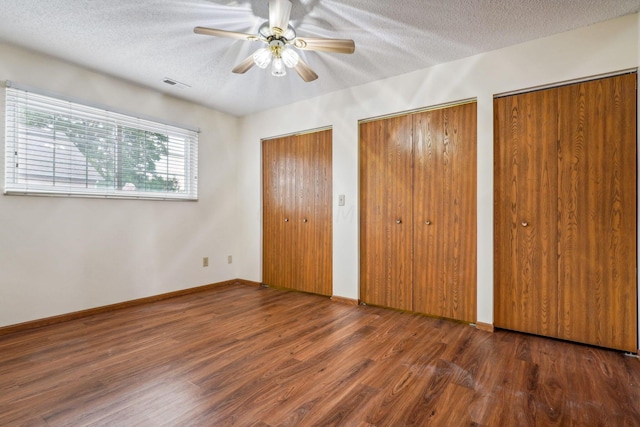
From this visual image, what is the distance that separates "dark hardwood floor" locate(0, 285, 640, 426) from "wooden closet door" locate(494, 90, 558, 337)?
0.24 metres

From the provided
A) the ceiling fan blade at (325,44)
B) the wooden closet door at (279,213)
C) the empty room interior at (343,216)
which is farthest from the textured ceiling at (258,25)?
the wooden closet door at (279,213)

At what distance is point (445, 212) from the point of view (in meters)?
3.02

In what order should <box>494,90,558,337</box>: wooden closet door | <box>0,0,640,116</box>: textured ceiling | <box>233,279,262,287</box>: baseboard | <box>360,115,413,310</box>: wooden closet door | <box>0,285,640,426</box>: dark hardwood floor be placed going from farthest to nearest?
<box>233,279,262,287</box>: baseboard → <box>360,115,413,310</box>: wooden closet door → <box>494,90,558,337</box>: wooden closet door → <box>0,0,640,116</box>: textured ceiling → <box>0,285,640,426</box>: dark hardwood floor

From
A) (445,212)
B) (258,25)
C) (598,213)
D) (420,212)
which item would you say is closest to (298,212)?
(420,212)

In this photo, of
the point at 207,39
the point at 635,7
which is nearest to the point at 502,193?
the point at 635,7

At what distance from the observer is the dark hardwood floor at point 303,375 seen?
5.20 ft

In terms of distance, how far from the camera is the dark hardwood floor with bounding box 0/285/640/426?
1.58 meters

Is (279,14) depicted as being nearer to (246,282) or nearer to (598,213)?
(598,213)

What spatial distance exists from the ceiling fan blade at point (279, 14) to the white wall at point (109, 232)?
2267mm

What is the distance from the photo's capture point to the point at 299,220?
411 centimetres

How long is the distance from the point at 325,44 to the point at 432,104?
141 cm

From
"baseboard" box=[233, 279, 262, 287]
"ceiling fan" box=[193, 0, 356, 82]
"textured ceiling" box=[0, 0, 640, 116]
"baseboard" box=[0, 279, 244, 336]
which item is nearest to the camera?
"ceiling fan" box=[193, 0, 356, 82]

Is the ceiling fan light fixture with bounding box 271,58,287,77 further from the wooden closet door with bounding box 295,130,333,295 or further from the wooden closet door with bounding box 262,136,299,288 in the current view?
the wooden closet door with bounding box 262,136,299,288

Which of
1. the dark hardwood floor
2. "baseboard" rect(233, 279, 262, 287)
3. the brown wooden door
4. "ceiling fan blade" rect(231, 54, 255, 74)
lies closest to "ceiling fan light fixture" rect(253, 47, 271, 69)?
"ceiling fan blade" rect(231, 54, 255, 74)
